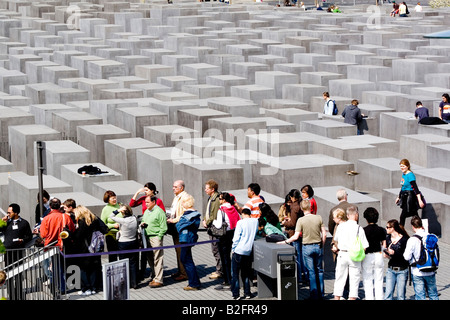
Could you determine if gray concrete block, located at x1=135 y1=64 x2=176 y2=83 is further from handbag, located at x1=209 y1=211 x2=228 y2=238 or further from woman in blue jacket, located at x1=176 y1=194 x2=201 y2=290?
handbag, located at x1=209 y1=211 x2=228 y2=238

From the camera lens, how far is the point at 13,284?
41.5ft

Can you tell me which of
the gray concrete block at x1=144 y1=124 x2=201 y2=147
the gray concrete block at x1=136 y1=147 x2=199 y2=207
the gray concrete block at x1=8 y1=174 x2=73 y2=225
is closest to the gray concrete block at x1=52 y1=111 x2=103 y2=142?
the gray concrete block at x1=144 y1=124 x2=201 y2=147

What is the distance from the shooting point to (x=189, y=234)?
13.3 metres

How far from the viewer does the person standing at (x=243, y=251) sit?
12648mm

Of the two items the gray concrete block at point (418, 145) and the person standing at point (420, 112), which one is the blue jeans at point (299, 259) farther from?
the person standing at point (420, 112)

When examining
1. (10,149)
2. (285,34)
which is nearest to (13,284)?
(10,149)

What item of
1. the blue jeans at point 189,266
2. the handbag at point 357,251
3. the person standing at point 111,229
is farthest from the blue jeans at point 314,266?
the person standing at point 111,229

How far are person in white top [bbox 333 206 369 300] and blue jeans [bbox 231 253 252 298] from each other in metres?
1.25

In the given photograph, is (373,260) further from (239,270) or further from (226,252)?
(226,252)

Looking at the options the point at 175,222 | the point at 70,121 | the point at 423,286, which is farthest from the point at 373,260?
the point at 70,121

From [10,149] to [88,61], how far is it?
10413 mm

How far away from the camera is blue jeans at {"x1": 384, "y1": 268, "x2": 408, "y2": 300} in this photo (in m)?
11.9

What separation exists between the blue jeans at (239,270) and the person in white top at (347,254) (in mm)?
1248
